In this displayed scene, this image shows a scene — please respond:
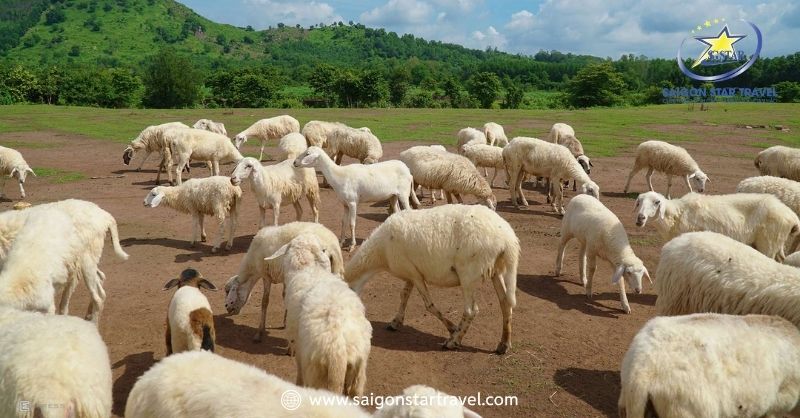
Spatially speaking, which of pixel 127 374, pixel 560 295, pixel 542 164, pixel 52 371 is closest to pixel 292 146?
pixel 542 164

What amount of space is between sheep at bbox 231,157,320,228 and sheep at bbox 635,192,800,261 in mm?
7080

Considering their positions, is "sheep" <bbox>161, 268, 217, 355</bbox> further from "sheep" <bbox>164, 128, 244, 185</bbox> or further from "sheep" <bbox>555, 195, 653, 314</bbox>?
"sheep" <bbox>164, 128, 244, 185</bbox>

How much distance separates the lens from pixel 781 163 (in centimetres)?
1536

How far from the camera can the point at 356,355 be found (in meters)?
5.25

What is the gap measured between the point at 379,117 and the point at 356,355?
40436 millimetres

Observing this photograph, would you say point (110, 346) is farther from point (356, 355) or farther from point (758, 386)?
point (758, 386)

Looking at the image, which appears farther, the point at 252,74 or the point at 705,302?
the point at 252,74

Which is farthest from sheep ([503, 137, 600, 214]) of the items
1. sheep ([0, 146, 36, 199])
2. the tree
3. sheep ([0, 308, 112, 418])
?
the tree

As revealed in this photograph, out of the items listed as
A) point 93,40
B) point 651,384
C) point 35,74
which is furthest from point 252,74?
point 93,40

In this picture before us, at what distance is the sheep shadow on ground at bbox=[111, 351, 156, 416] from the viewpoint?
6121 millimetres

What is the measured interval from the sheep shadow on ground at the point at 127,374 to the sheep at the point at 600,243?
23.2 ft

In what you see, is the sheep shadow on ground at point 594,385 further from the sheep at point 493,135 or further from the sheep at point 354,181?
the sheep at point 493,135

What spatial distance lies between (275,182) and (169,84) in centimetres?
5967

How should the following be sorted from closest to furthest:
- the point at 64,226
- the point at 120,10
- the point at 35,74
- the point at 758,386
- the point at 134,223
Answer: the point at 758,386, the point at 64,226, the point at 134,223, the point at 35,74, the point at 120,10
